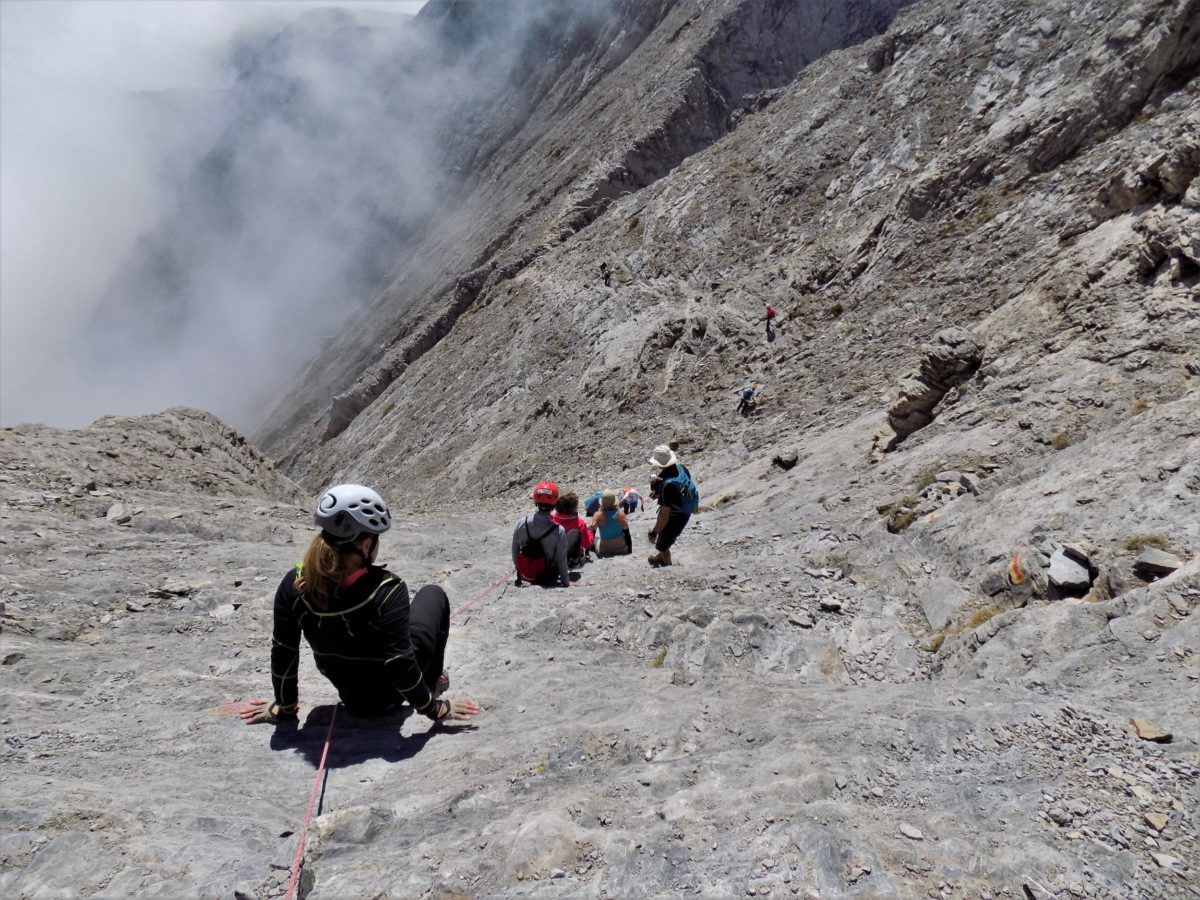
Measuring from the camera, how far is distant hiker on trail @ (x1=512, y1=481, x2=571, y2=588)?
27.5 ft

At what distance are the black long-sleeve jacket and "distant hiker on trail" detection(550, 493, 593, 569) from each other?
4161mm

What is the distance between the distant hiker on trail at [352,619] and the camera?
405cm

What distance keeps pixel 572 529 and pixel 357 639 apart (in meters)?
5.15

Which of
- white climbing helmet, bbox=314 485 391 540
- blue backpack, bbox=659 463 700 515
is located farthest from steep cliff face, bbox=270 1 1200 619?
white climbing helmet, bbox=314 485 391 540

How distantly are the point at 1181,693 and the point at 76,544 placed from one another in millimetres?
11333

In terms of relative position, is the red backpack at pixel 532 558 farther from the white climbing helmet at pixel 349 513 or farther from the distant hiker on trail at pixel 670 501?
the white climbing helmet at pixel 349 513

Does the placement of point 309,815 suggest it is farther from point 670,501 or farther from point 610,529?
point 610,529

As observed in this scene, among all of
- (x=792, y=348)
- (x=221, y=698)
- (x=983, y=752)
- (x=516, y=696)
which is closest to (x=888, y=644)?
(x=983, y=752)

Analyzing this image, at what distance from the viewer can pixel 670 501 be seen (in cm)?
941

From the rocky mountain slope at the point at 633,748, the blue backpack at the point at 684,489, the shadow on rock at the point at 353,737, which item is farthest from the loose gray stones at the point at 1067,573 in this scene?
the shadow on rock at the point at 353,737

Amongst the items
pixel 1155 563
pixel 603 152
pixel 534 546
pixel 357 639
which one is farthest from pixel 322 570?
pixel 603 152

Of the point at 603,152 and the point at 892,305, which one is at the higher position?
the point at 603,152

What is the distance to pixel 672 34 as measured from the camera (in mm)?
58875

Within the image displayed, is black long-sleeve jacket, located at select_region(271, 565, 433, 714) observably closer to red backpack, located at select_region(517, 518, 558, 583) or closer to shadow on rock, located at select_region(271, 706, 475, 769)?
shadow on rock, located at select_region(271, 706, 475, 769)
